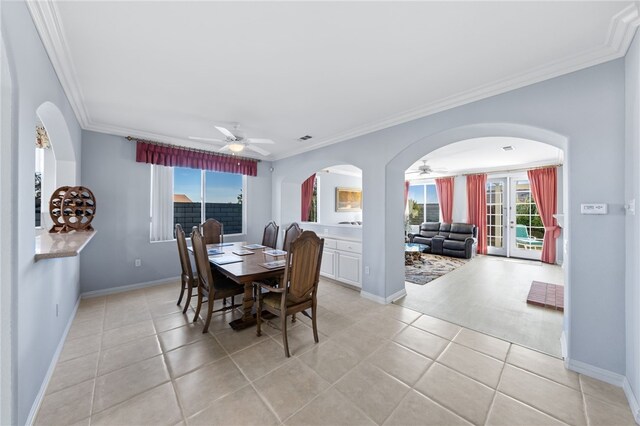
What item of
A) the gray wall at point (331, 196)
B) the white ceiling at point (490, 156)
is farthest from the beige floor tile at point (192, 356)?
the gray wall at point (331, 196)

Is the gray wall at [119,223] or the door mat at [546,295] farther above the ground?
the gray wall at [119,223]

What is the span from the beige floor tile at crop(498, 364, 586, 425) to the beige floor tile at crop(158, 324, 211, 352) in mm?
2643

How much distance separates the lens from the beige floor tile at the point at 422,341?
227 centimetres

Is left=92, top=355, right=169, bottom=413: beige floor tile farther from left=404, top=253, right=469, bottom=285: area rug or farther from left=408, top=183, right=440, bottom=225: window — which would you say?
left=408, top=183, right=440, bottom=225: window

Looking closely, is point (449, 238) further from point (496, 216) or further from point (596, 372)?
point (596, 372)

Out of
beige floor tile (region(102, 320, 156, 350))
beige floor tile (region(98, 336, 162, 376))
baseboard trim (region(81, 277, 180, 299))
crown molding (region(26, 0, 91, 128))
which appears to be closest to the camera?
crown molding (region(26, 0, 91, 128))

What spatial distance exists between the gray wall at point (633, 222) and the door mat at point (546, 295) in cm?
161

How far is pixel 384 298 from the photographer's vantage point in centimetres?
339

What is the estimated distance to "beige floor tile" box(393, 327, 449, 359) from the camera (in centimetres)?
227

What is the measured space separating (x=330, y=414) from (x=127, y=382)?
1.53 meters

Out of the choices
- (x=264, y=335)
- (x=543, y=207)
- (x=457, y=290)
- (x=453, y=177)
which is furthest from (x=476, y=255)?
(x=264, y=335)

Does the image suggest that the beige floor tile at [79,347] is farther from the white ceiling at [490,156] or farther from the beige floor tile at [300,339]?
the white ceiling at [490,156]

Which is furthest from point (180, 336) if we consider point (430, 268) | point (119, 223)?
point (430, 268)

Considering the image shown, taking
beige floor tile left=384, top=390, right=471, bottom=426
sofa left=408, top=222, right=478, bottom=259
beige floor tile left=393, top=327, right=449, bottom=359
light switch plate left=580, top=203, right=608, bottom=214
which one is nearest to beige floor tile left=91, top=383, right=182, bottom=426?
beige floor tile left=384, top=390, right=471, bottom=426
